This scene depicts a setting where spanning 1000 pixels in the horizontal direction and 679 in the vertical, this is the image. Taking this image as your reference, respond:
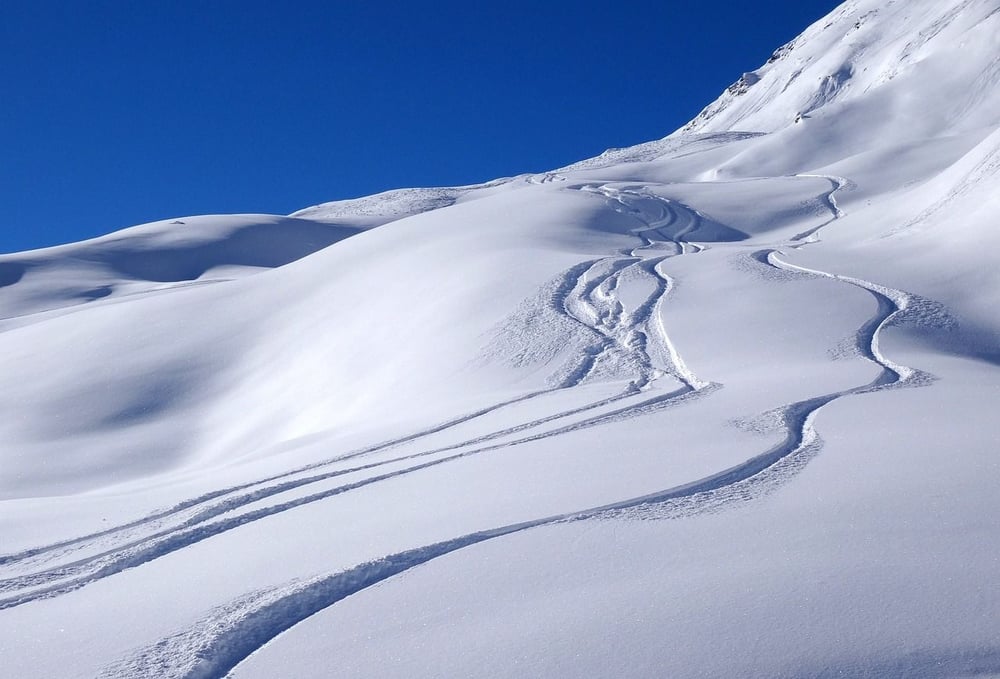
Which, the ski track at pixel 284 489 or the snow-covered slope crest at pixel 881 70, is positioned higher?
the snow-covered slope crest at pixel 881 70

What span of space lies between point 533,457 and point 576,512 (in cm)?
173

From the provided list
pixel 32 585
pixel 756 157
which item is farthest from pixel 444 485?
pixel 756 157

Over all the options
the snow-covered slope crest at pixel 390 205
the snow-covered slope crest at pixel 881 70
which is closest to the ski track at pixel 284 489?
the snow-covered slope crest at pixel 390 205

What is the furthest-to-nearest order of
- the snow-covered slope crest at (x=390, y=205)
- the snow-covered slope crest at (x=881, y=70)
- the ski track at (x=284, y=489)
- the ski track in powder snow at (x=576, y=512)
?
the snow-covered slope crest at (x=881, y=70), the snow-covered slope crest at (x=390, y=205), the ski track at (x=284, y=489), the ski track in powder snow at (x=576, y=512)

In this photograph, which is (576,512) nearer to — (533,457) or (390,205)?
(533,457)

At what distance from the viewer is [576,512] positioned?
550 cm

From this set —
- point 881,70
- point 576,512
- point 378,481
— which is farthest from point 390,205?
point 576,512

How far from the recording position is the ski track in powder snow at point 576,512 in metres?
4.17

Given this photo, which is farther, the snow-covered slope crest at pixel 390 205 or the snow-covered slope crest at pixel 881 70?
the snow-covered slope crest at pixel 881 70

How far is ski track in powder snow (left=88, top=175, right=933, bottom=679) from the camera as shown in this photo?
417 cm

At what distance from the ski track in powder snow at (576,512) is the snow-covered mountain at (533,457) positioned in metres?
0.03

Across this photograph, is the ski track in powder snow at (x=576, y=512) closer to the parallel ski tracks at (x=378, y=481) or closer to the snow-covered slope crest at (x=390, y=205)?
the parallel ski tracks at (x=378, y=481)

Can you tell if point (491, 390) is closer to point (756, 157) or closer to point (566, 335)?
point (566, 335)

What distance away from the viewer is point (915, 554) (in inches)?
171
